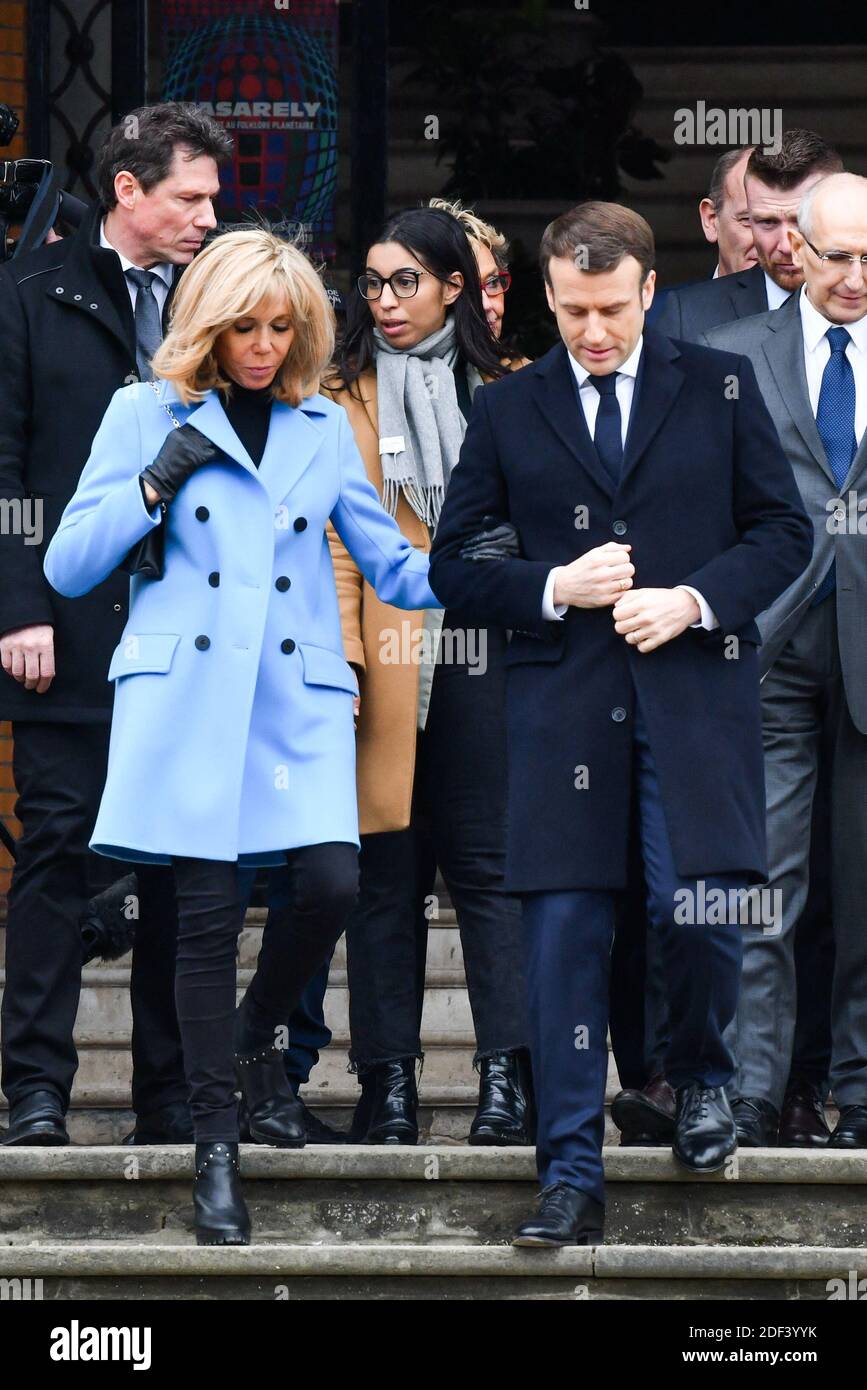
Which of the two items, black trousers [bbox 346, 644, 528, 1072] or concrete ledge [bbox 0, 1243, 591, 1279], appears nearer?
concrete ledge [bbox 0, 1243, 591, 1279]

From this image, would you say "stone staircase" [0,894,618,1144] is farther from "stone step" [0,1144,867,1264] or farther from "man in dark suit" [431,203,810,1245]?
"man in dark suit" [431,203,810,1245]

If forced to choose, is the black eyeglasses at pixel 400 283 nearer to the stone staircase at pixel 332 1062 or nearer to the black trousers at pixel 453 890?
the black trousers at pixel 453 890

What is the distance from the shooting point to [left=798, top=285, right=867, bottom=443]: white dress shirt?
18.2ft

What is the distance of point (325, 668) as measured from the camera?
5102 mm

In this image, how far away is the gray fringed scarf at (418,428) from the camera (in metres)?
5.66

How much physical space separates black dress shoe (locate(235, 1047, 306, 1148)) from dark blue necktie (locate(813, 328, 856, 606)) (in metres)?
1.48

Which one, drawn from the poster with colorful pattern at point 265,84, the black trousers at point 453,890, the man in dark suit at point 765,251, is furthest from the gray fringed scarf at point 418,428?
the poster with colorful pattern at point 265,84

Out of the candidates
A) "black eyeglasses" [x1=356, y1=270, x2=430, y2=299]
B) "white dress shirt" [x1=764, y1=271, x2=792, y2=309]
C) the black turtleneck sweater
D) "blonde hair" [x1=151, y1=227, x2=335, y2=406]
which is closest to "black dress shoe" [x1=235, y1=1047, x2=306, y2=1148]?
the black turtleneck sweater

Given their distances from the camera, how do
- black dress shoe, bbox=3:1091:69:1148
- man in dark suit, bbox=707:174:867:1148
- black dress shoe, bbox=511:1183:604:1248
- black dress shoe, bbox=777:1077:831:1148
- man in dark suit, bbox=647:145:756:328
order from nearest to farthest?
black dress shoe, bbox=511:1183:604:1248, black dress shoe, bbox=3:1091:69:1148, man in dark suit, bbox=707:174:867:1148, black dress shoe, bbox=777:1077:831:1148, man in dark suit, bbox=647:145:756:328

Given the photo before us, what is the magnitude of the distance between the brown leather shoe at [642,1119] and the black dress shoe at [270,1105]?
0.63 m

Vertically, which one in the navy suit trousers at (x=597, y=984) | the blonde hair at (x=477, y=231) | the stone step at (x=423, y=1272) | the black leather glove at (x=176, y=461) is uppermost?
the blonde hair at (x=477, y=231)

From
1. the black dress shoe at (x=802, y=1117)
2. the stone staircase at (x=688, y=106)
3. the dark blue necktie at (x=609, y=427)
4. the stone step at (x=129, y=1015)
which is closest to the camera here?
the dark blue necktie at (x=609, y=427)

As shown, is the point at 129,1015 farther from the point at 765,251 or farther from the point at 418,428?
the point at 765,251

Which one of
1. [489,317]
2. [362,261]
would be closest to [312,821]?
[489,317]
